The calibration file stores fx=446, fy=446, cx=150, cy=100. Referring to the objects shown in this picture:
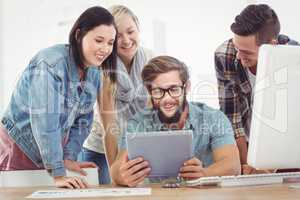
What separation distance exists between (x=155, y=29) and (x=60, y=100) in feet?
2.36

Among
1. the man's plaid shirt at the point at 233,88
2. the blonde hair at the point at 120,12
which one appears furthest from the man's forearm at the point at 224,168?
the blonde hair at the point at 120,12

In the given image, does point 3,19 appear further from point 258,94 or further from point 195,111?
point 258,94

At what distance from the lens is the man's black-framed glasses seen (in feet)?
8.81

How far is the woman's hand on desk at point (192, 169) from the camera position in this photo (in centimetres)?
234

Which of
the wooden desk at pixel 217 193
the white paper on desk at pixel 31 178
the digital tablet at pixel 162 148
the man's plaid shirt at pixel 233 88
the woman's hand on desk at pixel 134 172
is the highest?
the man's plaid shirt at pixel 233 88

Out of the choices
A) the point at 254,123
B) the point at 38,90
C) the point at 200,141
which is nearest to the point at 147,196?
the point at 254,123

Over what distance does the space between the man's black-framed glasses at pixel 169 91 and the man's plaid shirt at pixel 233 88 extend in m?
0.26

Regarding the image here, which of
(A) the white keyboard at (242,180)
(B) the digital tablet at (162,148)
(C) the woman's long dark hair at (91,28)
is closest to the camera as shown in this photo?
(A) the white keyboard at (242,180)

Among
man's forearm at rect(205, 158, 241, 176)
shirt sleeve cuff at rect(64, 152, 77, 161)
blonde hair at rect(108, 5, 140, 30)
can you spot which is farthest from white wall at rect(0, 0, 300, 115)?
shirt sleeve cuff at rect(64, 152, 77, 161)

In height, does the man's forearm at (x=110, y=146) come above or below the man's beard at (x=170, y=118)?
below

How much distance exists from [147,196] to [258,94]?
22.7 inches

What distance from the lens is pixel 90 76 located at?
2650 mm

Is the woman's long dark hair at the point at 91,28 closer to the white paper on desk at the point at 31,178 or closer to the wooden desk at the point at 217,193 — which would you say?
the white paper on desk at the point at 31,178

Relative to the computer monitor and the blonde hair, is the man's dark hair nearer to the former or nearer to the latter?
the blonde hair
